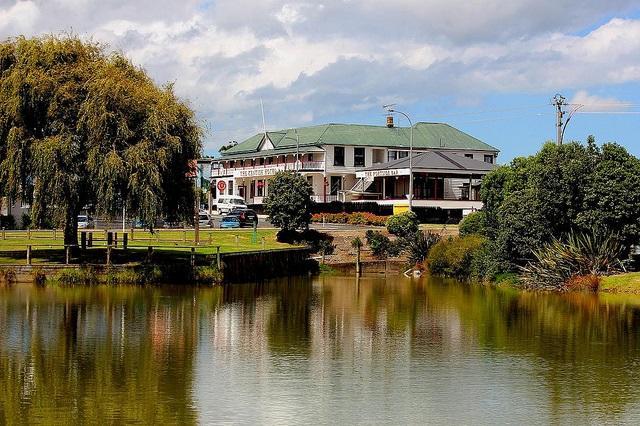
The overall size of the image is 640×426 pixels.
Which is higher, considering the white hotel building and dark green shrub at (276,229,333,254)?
the white hotel building

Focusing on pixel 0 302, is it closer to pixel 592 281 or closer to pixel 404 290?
Result: pixel 404 290

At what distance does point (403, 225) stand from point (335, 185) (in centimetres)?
4067

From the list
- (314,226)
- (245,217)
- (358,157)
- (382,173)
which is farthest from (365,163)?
(314,226)

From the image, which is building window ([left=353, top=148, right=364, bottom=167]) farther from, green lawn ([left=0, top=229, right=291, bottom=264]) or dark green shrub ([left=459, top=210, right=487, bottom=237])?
dark green shrub ([left=459, top=210, right=487, bottom=237])

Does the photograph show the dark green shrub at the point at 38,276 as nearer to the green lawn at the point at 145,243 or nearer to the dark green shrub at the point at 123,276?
the green lawn at the point at 145,243

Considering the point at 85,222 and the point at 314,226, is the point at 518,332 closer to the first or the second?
the point at 314,226

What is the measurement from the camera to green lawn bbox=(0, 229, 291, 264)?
5391cm

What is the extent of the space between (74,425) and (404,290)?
3736 centimetres

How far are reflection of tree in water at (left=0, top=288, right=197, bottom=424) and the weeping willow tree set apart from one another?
7.44 metres

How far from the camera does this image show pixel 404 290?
55.2 metres

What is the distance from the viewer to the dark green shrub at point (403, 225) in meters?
71.8

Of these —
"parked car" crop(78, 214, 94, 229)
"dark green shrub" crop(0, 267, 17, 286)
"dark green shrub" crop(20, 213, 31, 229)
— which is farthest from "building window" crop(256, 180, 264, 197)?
"dark green shrub" crop(0, 267, 17, 286)

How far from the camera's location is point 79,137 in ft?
162

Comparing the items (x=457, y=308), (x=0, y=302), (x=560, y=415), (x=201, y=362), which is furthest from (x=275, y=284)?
(x=560, y=415)
